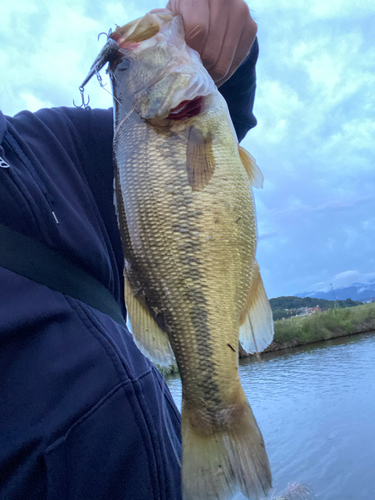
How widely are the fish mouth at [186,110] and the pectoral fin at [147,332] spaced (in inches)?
28.8

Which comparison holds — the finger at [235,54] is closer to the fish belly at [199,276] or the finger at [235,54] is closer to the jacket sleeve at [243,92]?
the jacket sleeve at [243,92]

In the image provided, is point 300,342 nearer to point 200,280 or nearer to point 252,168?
point 252,168

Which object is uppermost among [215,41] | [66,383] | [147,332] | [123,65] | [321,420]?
[123,65]

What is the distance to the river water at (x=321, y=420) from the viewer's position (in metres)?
7.41

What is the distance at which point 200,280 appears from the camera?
127 cm

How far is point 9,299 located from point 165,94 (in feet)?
3.48

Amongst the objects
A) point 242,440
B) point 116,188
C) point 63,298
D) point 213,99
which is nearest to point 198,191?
point 116,188

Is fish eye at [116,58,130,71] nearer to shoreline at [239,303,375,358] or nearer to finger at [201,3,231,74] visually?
finger at [201,3,231,74]

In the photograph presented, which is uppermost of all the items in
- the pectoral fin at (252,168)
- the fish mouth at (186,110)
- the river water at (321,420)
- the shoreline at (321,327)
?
the fish mouth at (186,110)

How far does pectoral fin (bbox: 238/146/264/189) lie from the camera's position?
150 centimetres

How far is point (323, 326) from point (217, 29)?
25.3 metres

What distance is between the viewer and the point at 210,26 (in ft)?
4.81

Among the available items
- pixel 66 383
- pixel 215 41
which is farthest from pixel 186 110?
pixel 66 383

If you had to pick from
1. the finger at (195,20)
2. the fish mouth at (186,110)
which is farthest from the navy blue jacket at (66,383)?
the finger at (195,20)
